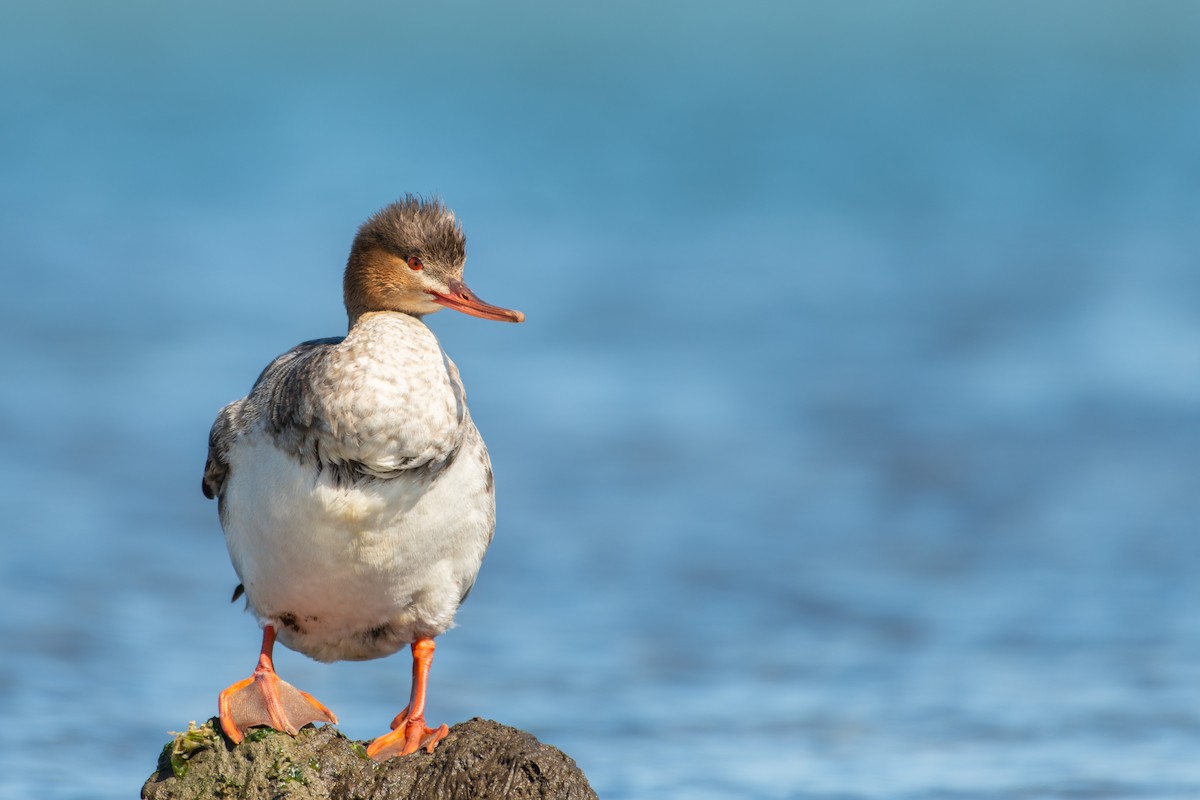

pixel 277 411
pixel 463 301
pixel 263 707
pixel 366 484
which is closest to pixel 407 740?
pixel 263 707

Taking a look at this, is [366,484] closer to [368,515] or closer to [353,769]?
[368,515]

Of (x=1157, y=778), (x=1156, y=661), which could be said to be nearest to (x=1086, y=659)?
(x=1156, y=661)

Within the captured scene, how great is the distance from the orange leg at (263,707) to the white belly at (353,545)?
1.15 feet

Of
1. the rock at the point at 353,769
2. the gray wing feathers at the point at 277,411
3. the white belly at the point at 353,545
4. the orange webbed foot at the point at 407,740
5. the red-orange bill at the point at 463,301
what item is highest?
the red-orange bill at the point at 463,301

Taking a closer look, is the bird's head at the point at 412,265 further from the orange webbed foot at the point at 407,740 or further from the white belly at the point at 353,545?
the orange webbed foot at the point at 407,740

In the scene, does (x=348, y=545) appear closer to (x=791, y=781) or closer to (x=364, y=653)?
(x=364, y=653)

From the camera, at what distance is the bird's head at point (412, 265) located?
695cm

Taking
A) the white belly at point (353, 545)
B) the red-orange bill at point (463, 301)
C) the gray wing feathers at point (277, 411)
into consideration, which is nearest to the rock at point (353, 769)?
the white belly at point (353, 545)

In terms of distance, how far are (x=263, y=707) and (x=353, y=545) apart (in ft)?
2.30

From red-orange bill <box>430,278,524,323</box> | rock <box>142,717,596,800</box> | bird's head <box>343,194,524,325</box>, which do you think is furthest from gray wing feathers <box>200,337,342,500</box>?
rock <box>142,717,596,800</box>

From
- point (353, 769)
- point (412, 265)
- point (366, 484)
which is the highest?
point (412, 265)

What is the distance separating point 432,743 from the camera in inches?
258

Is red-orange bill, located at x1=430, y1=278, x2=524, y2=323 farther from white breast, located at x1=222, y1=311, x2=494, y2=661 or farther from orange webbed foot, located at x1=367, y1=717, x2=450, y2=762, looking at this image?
orange webbed foot, located at x1=367, y1=717, x2=450, y2=762

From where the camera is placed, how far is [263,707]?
6492 mm
